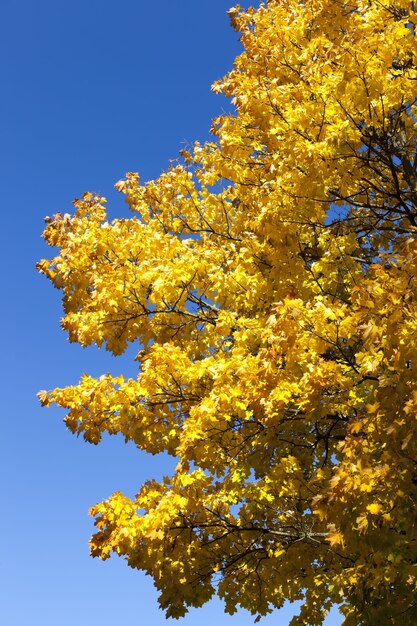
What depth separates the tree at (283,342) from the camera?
5199mm

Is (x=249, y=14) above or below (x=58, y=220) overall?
above

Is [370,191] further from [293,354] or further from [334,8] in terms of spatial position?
[293,354]

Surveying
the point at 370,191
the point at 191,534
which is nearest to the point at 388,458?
the point at 191,534

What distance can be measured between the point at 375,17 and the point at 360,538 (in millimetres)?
5217

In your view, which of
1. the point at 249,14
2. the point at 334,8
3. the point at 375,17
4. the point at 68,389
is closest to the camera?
the point at 375,17

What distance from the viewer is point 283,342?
5395 millimetres

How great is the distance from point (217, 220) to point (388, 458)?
652 cm

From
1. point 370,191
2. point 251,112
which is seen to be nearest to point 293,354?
point 251,112

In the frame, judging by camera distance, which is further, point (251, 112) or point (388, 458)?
point (251, 112)

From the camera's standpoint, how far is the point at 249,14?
974cm

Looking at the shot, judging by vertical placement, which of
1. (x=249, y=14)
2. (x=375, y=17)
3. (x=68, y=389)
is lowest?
(x=68, y=389)

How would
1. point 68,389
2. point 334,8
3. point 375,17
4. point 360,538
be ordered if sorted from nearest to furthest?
point 360,538 < point 375,17 < point 68,389 < point 334,8

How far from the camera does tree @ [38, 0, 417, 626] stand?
5.20 metres

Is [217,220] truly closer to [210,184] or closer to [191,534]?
[210,184]
